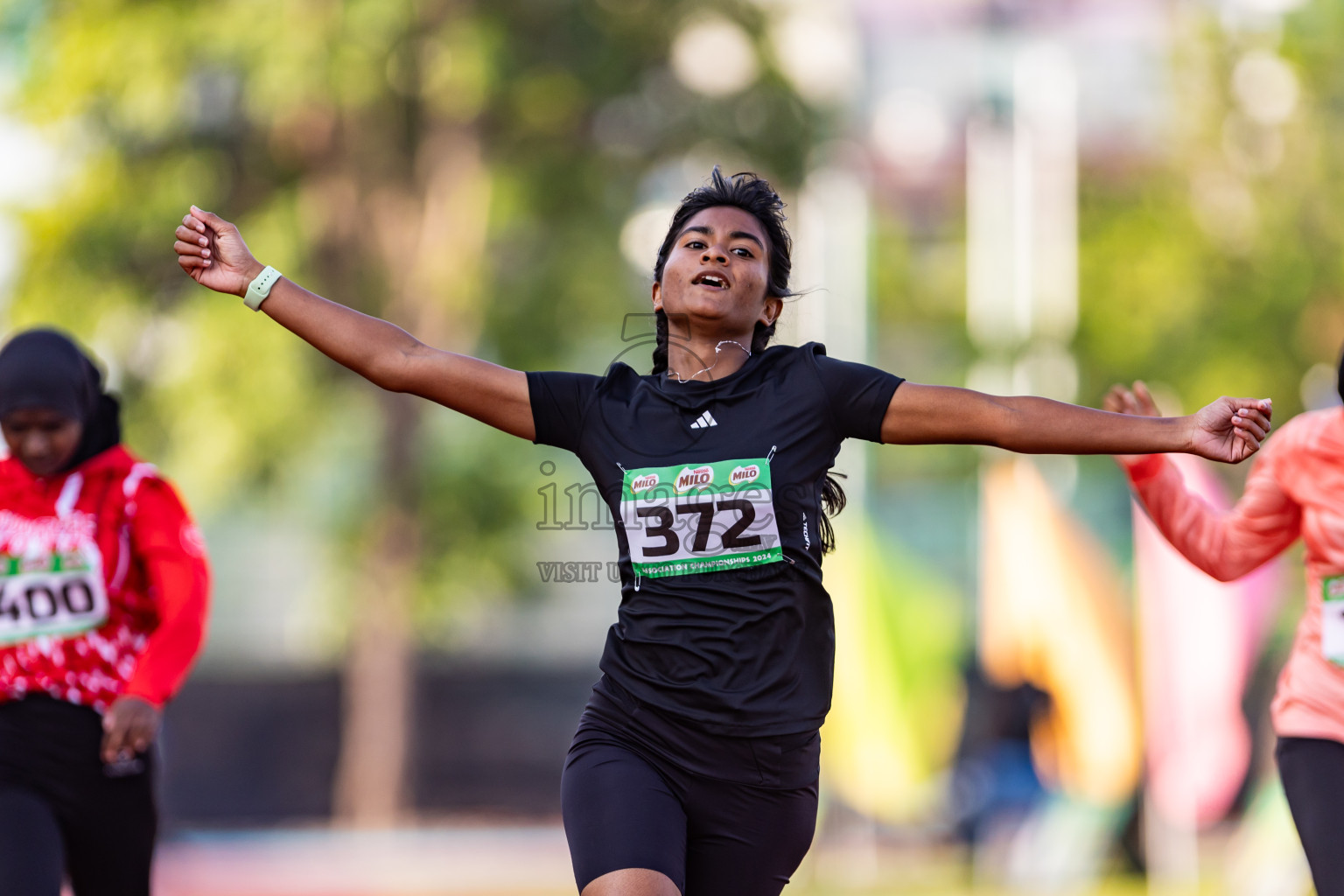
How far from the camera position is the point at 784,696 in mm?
3779

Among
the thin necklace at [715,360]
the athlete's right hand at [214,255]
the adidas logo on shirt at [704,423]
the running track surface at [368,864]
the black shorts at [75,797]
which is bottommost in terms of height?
the running track surface at [368,864]

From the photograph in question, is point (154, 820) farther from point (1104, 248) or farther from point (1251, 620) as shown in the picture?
point (1104, 248)

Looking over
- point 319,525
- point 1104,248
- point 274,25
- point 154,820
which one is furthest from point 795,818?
point 1104,248

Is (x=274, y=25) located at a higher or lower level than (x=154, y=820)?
higher

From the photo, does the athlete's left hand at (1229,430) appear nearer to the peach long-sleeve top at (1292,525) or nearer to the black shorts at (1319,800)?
the peach long-sleeve top at (1292,525)

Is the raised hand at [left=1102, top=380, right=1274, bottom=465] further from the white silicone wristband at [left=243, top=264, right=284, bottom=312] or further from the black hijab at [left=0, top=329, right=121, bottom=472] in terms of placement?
the black hijab at [left=0, top=329, right=121, bottom=472]

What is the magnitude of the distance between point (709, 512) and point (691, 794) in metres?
0.70

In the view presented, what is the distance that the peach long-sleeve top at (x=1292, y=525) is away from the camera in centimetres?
427

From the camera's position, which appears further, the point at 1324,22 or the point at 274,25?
the point at 1324,22

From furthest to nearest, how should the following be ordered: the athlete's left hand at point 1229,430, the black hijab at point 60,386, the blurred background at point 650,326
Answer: the blurred background at point 650,326
the black hijab at point 60,386
the athlete's left hand at point 1229,430

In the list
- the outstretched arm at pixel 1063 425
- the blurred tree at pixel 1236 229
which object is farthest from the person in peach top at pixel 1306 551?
the blurred tree at pixel 1236 229

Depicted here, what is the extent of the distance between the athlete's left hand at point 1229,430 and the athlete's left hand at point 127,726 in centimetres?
304

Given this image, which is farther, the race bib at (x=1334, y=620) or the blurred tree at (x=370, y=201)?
the blurred tree at (x=370, y=201)

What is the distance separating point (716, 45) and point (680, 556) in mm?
11806
